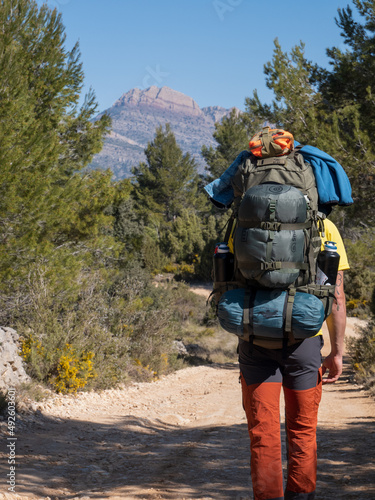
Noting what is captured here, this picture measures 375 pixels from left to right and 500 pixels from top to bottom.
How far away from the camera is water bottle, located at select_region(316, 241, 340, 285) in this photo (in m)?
2.44

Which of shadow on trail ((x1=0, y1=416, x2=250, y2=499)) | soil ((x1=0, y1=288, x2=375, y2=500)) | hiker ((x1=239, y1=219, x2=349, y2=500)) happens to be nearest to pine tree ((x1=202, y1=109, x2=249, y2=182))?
soil ((x1=0, y1=288, x2=375, y2=500))

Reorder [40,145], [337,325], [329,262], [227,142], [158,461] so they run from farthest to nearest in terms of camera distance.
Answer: [227,142]
[40,145]
[158,461]
[337,325]
[329,262]

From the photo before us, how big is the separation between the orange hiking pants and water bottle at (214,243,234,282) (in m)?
0.35

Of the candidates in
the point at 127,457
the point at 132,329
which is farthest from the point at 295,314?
the point at 132,329

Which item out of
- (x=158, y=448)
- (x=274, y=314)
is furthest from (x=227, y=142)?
(x=274, y=314)

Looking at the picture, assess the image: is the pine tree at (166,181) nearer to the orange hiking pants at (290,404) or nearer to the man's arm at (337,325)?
the man's arm at (337,325)

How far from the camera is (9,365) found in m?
6.55

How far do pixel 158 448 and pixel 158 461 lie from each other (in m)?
0.55

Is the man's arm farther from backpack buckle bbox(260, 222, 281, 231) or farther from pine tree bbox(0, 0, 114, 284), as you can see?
pine tree bbox(0, 0, 114, 284)

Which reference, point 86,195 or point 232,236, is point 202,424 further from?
point 86,195

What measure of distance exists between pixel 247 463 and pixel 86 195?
7665mm

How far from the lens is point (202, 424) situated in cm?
600

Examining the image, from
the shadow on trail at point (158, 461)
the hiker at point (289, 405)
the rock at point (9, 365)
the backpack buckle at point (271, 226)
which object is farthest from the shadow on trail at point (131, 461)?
the backpack buckle at point (271, 226)

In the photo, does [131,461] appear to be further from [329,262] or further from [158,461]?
[329,262]
